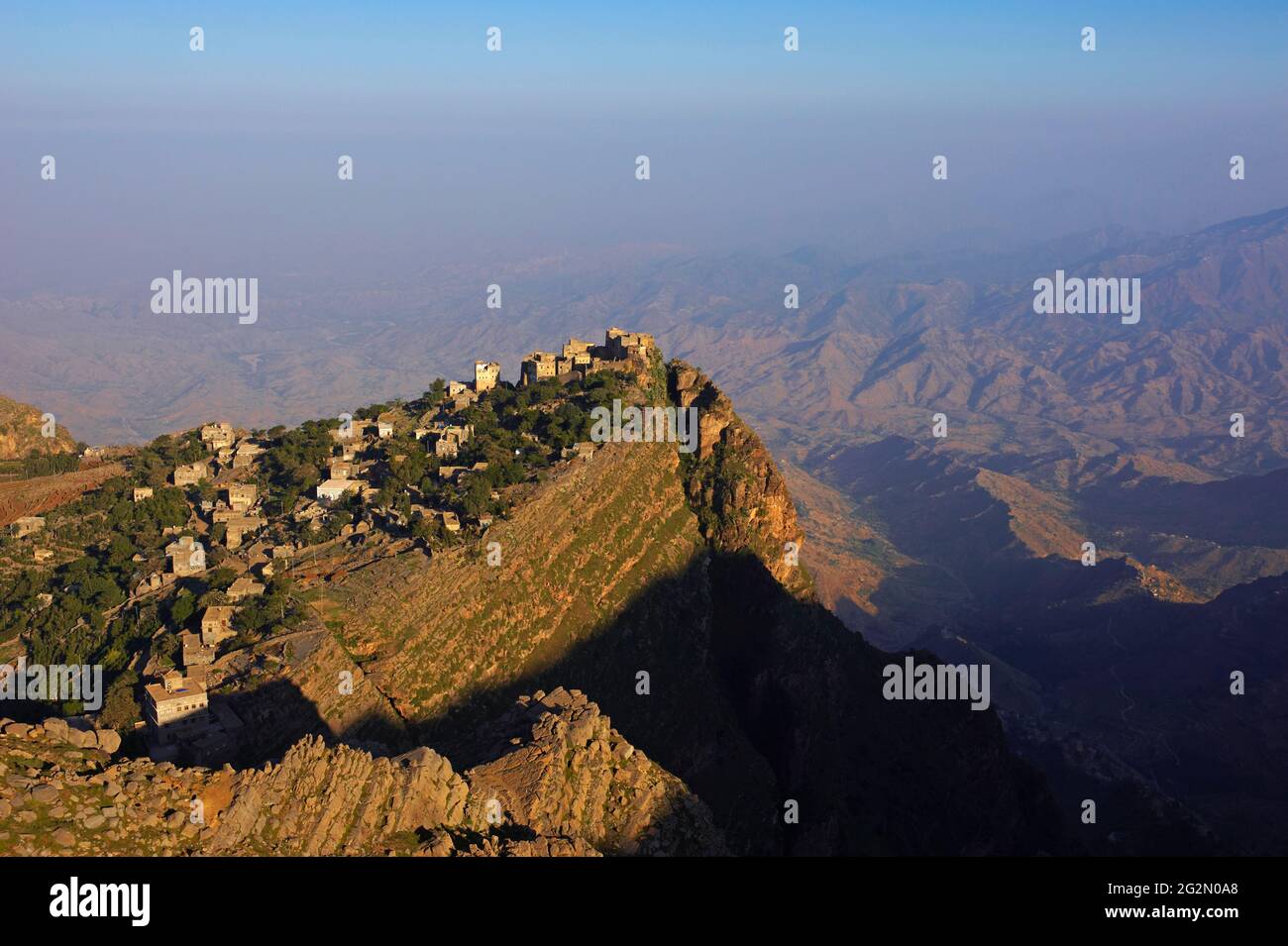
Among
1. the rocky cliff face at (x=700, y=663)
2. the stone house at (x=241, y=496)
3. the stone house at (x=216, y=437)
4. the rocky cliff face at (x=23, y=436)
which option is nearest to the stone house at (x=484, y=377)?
the stone house at (x=216, y=437)

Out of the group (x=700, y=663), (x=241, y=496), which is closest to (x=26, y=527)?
(x=241, y=496)

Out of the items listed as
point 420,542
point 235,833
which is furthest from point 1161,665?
point 235,833

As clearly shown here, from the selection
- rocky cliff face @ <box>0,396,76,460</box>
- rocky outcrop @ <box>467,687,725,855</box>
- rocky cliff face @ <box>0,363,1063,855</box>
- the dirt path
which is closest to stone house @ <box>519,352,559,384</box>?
rocky cliff face @ <box>0,363,1063,855</box>

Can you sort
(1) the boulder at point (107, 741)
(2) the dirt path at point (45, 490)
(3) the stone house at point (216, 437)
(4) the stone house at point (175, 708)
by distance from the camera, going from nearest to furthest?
(1) the boulder at point (107, 741)
(4) the stone house at point (175, 708)
(2) the dirt path at point (45, 490)
(3) the stone house at point (216, 437)

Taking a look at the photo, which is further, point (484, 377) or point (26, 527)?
point (484, 377)

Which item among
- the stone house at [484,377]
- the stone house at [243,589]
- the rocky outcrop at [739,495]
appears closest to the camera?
the stone house at [243,589]

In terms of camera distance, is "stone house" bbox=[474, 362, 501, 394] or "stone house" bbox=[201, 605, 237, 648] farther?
"stone house" bbox=[474, 362, 501, 394]

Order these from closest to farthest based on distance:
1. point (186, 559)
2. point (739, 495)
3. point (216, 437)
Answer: point (186, 559) → point (739, 495) → point (216, 437)

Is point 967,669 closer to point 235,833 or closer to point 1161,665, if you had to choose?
point 1161,665

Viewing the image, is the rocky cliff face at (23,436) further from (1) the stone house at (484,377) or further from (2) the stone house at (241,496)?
(1) the stone house at (484,377)

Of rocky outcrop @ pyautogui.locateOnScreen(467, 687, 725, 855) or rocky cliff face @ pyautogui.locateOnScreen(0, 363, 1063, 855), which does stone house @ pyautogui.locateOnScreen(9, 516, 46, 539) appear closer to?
rocky cliff face @ pyautogui.locateOnScreen(0, 363, 1063, 855)

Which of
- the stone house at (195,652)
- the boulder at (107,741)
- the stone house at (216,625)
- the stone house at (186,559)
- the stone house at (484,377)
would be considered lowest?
the boulder at (107,741)

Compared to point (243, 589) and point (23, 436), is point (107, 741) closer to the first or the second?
point (243, 589)
